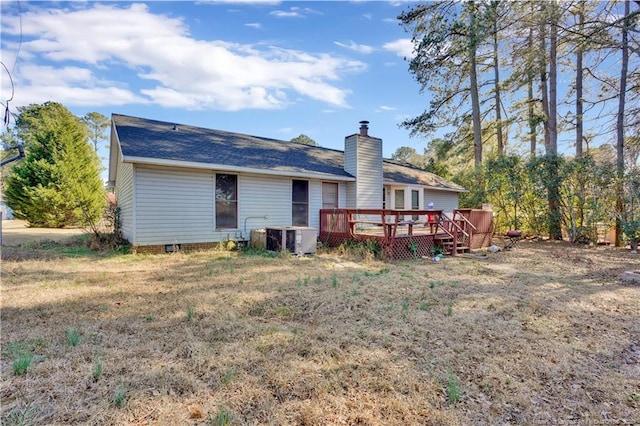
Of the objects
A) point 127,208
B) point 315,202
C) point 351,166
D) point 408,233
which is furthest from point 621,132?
point 127,208

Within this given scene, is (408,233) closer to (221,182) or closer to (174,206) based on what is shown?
(221,182)

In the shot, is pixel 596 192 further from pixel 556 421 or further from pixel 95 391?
pixel 95 391

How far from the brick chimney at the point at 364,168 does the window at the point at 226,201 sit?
13.6 ft

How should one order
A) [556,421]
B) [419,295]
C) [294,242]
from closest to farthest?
[556,421], [419,295], [294,242]

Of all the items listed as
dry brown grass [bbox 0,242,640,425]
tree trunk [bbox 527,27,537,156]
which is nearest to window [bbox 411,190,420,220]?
tree trunk [bbox 527,27,537,156]

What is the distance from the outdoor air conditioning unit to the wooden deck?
1.26m

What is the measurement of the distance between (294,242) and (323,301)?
4263 millimetres

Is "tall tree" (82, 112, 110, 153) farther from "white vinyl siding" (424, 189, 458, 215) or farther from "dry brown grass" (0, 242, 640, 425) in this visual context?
"dry brown grass" (0, 242, 640, 425)

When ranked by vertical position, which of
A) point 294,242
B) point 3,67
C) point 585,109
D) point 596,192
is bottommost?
point 294,242

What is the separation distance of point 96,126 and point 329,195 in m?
34.0

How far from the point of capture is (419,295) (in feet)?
15.7

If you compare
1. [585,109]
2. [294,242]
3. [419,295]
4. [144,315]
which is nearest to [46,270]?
[144,315]

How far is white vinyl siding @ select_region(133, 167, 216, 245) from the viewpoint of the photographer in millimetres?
7980

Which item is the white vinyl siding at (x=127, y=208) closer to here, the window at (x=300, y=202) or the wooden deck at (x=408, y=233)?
the window at (x=300, y=202)
